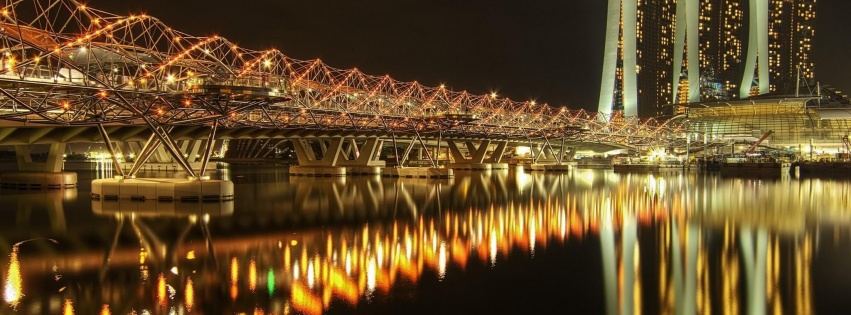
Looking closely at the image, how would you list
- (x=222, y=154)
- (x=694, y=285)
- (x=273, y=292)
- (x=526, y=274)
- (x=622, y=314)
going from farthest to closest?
1. (x=222, y=154)
2. (x=526, y=274)
3. (x=694, y=285)
4. (x=273, y=292)
5. (x=622, y=314)

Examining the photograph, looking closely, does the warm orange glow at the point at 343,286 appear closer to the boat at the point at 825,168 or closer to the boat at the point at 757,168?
the boat at the point at 757,168

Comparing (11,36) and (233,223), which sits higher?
(11,36)

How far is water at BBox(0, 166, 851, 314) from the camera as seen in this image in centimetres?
1403

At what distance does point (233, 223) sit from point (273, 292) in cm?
1235

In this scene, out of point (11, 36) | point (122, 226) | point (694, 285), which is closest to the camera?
point (694, 285)

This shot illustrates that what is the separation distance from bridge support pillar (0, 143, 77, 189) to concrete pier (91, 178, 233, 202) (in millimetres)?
15743

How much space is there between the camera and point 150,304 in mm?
13523

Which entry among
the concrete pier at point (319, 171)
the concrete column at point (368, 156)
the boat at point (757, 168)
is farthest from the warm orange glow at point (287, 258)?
the boat at point (757, 168)

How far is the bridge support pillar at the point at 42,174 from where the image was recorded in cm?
5088

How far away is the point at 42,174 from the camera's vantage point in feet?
169

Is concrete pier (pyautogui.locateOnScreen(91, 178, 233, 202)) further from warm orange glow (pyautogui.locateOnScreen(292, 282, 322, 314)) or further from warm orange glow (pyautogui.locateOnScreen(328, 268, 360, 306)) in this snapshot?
warm orange glow (pyautogui.locateOnScreen(292, 282, 322, 314))

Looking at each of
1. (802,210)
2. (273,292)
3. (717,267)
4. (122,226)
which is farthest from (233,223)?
(802,210)

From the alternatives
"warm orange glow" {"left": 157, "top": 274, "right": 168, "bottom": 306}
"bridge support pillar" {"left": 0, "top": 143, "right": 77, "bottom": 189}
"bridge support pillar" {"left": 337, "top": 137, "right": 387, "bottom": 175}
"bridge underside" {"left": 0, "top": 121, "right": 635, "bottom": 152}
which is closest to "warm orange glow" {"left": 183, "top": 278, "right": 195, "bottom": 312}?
"warm orange glow" {"left": 157, "top": 274, "right": 168, "bottom": 306}

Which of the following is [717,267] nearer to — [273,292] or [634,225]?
[634,225]
